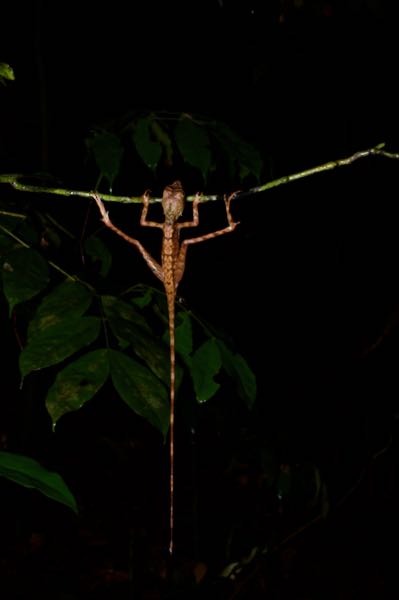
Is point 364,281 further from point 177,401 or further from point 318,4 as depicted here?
point 177,401

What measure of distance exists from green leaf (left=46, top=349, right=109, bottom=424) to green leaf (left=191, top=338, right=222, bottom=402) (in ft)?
1.55

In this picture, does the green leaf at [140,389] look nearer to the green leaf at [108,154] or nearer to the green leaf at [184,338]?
the green leaf at [184,338]

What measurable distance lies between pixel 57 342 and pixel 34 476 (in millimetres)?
655

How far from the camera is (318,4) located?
4.64 m

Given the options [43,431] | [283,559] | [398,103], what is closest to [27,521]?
[43,431]

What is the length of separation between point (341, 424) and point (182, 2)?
15.8 ft

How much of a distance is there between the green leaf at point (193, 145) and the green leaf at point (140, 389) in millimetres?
1047

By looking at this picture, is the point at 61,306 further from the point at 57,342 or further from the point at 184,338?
the point at 184,338

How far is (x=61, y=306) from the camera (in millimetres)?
2035

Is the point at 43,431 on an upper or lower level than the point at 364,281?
lower

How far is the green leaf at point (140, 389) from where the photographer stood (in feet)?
5.74

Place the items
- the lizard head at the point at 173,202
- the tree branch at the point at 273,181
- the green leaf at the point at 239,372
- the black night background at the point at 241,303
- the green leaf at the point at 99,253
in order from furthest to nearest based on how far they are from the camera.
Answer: the black night background at the point at 241,303, the green leaf at the point at 99,253, the lizard head at the point at 173,202, the green leaf at the point at 239,372, the tree branch at the point at 273,181

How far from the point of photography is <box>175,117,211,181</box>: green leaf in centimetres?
261

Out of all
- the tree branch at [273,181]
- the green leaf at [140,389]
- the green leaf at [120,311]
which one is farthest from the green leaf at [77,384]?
the tree branch at [273,181]
